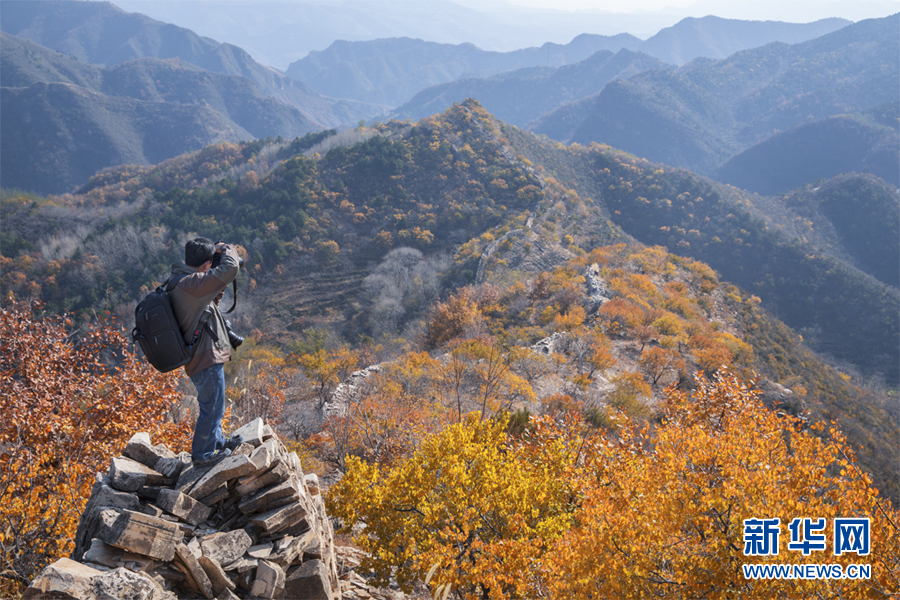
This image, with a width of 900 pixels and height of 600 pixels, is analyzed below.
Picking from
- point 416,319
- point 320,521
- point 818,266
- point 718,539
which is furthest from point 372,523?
point 818,266

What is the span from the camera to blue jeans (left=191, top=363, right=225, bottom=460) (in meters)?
4.78

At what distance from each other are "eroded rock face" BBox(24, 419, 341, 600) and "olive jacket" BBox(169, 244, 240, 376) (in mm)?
1207

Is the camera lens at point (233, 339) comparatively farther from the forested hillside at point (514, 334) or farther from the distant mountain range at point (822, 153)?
the distant mountain range at point (822, 153)

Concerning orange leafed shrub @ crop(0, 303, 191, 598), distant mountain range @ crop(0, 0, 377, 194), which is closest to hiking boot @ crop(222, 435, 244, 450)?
orange leafed shrub @ crop(0, 303, 191, 598)

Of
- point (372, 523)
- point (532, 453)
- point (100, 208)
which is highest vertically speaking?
point (100, 208)

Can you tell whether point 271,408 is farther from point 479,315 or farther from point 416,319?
point 416,319

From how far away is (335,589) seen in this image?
5.52 meters

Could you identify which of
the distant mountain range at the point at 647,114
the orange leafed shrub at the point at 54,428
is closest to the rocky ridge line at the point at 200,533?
the orange leafed shrub at the point at 54,428

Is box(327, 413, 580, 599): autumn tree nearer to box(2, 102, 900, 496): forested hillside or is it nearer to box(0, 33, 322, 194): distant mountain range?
box(2, 102, 900, 496): forested hillside

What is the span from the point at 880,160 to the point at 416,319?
11329 cm

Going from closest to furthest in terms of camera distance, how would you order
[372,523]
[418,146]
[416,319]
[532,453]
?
[372,523], [532,453], [416,319], [418,146]

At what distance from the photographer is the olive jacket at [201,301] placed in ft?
14.3

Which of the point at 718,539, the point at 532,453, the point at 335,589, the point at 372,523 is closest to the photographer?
the point at 718,539

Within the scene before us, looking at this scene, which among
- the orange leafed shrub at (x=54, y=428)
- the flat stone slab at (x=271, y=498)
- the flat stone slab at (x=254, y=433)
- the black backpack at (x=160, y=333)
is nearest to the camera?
the black backpack at (x=160, y=333)
